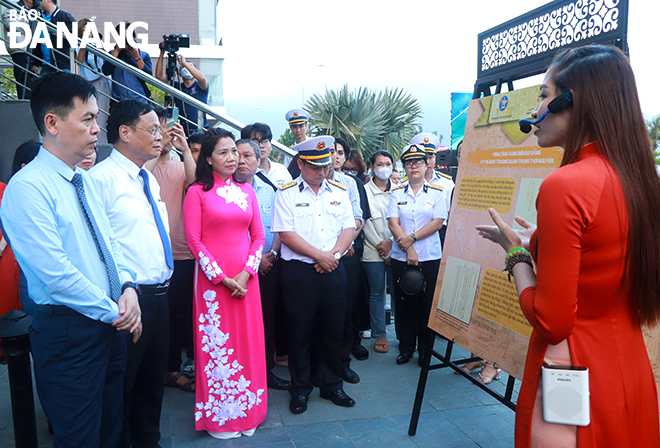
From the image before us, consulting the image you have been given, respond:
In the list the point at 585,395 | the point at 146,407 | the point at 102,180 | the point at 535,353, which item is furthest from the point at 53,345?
the point at 585,395

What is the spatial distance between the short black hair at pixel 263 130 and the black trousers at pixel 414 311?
1604 millimetres

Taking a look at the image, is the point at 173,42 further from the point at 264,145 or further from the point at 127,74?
the point at 264,145

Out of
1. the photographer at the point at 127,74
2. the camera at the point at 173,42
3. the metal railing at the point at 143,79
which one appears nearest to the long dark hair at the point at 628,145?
the metal railing at the point at 143,79

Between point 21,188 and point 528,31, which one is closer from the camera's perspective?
point 21,188

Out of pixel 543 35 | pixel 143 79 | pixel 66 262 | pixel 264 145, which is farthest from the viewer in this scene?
Result: pixel 143 79

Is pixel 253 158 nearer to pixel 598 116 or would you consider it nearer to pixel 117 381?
A: pixel 117 381

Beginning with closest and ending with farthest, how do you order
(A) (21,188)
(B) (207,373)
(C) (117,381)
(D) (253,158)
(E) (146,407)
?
(A) (21,188), (C) (117,381), (E) (146,407), (B) (207,373), (D) (253,158)

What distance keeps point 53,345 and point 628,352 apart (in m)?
1.89

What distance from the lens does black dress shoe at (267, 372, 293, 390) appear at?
11.4 feet

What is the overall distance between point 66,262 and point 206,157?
143cm

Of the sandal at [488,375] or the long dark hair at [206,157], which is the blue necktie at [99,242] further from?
the sandal at [488,375]

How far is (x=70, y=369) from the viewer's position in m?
1.67

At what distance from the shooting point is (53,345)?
166 centimetres

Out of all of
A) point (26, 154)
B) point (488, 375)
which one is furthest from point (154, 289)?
point (488, 375)
